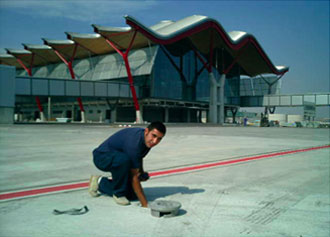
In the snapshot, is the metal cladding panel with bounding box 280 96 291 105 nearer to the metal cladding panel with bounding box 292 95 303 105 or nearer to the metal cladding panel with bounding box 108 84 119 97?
the metal cladding panel with bounding box 292 95 303 105

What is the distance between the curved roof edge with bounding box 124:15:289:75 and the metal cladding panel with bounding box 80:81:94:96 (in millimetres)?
11337

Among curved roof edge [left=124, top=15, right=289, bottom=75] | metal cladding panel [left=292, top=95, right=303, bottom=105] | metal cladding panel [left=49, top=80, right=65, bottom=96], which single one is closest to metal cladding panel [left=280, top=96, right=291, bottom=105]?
metal cladding panel [left=292, top=95, right=303, bottom=105]

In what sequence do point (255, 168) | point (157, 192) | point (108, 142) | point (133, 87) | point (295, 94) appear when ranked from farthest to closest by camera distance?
point (295, 94), point (133, 87), point (255, 168), point (157, 192), point (108, 142)

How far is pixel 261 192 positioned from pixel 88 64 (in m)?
A: 59.2

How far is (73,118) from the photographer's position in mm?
62031

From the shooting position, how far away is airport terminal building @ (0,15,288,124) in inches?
1800

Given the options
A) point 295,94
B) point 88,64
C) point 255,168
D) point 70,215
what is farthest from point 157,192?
point 295,94

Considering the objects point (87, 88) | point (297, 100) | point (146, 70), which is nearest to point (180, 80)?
point (146, 70)

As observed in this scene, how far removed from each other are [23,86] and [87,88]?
8.87 m

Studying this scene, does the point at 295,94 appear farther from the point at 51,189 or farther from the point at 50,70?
the point at 51,189

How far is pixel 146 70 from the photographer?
49688 mm

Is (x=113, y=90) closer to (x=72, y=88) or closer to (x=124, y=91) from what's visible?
(x=124, y=91)

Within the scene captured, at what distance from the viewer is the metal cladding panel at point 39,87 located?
4219 centimetres

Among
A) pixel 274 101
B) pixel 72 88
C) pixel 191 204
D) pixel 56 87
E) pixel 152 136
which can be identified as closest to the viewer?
pixel 152 136
